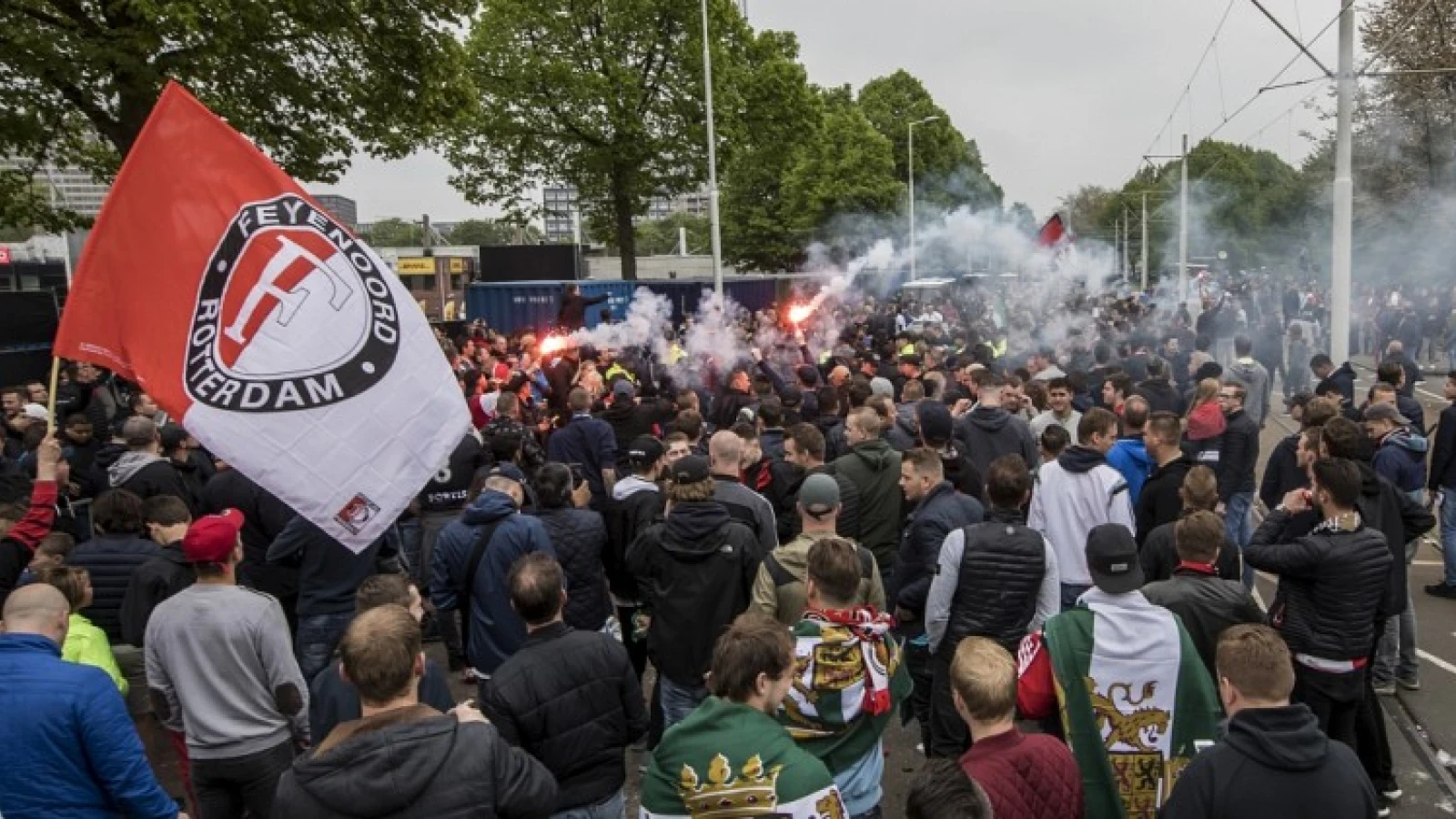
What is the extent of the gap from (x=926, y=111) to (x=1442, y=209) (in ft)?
123

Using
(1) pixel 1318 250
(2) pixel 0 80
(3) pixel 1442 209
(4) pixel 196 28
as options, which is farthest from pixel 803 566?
(1) pixel 1318 250

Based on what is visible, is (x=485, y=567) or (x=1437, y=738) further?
(x=1437, y=738)

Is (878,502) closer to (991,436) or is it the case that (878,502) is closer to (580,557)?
(991,436)

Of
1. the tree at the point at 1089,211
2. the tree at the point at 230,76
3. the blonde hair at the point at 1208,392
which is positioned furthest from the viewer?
the tree at the point at 1089,211

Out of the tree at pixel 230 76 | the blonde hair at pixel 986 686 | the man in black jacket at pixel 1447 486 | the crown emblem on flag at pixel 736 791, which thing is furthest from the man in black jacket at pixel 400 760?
the tree at pixel 230 76

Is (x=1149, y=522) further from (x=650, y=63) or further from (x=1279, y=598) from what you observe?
(x=650, y=63)

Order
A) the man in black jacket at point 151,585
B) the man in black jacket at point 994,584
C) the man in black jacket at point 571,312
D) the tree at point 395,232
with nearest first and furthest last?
1. the man in black jacket at point 994,584
2. the man in black jacket at point 151,585
3. the man in black jacket at point 571,312
4. the tree at point 395,232

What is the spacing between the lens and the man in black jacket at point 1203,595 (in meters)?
4.26

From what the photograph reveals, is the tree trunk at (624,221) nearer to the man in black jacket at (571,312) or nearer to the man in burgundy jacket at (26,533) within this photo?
the man in black jacket at (571,312)

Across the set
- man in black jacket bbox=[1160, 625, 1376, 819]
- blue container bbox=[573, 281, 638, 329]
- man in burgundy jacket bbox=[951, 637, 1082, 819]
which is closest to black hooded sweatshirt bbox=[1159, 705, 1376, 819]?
man in black jacket bbox=[1160, 625, 1376, 819]

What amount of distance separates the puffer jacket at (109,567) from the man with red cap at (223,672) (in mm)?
1027

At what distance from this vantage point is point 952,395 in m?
9.93

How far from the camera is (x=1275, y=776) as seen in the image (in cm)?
291

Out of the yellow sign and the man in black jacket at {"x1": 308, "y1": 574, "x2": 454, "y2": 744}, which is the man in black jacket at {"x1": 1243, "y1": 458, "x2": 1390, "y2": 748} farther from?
the yellow sign
